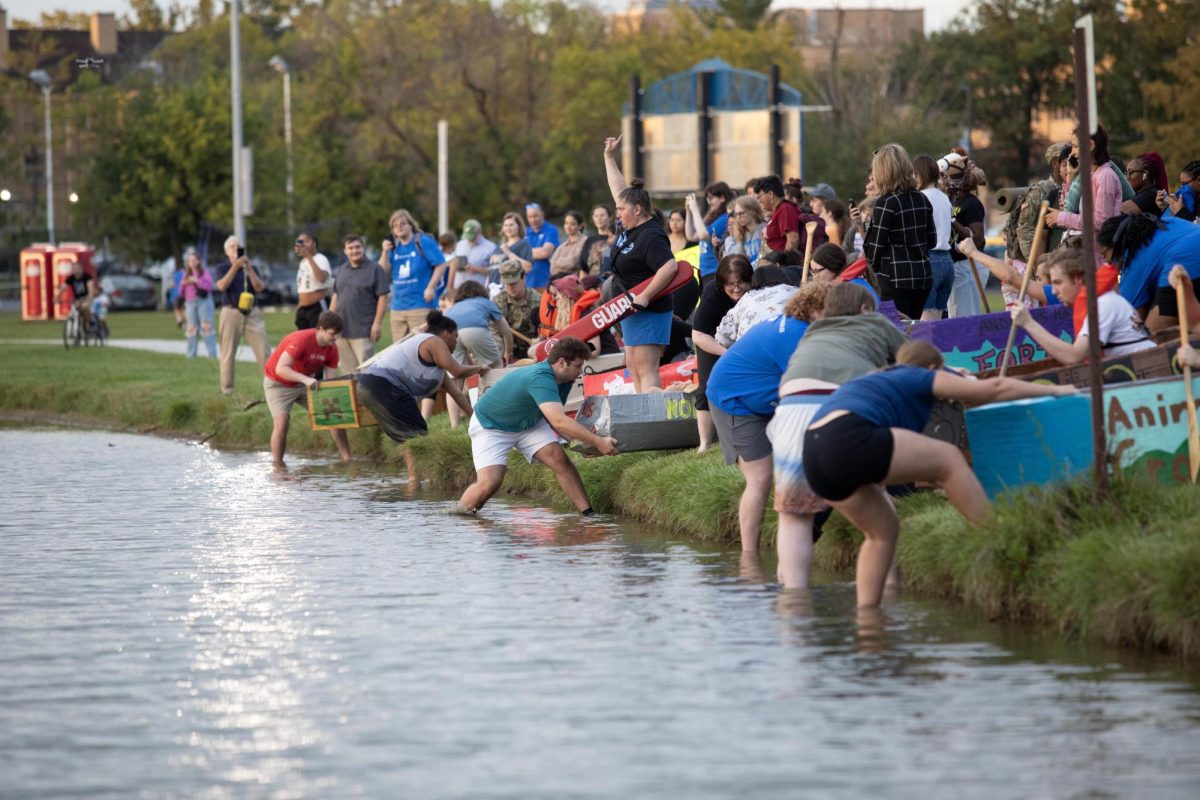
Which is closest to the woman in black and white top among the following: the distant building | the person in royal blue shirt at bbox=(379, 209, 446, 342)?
the person in royal blue shirt at bbox=(379, 209, 446, 342)

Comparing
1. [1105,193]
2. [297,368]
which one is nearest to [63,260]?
[297,368]

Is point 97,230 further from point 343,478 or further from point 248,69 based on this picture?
point 343,478

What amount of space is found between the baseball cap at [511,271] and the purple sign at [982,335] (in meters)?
7.00

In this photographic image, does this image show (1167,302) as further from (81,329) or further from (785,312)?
(81,329)

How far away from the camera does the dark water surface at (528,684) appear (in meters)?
7.14

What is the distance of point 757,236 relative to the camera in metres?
17.0

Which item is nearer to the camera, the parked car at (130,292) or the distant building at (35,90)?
the parked car at (130,292)

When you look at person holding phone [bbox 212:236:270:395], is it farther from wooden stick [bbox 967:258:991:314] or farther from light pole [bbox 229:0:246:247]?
wooden stick [bbox 967:258:991:314]

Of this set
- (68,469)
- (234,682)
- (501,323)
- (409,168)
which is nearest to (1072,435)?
(234,682)

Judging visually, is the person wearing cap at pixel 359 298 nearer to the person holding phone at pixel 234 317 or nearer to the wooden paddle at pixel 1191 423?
the person holding phone at pixel 234 317

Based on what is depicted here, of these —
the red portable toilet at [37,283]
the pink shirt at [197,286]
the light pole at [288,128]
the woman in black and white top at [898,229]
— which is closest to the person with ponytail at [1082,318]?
the woman in black and white top at [898,229]

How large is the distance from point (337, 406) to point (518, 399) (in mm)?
4021

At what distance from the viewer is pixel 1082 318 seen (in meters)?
11.2

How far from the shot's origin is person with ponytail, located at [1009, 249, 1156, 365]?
11.0 m
